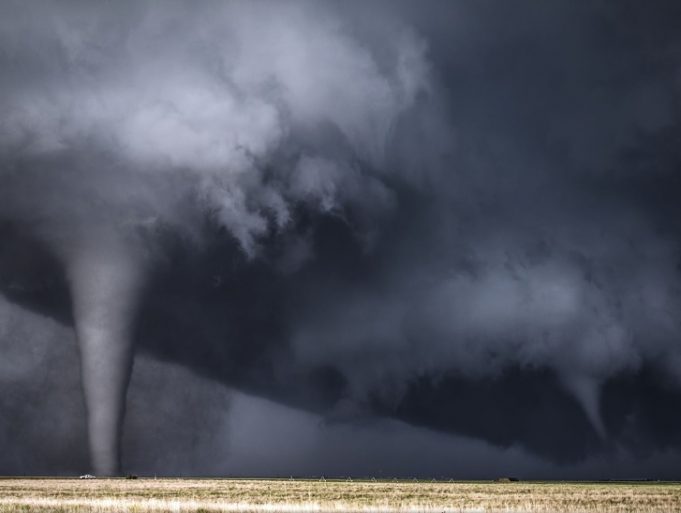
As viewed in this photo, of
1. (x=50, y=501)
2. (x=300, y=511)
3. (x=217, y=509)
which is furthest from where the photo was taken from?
(x=50, y=501)

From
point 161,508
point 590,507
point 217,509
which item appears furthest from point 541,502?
point 161,508

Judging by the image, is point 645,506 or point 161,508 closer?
point 161,508

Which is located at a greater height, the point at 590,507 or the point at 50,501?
the point at 50,501

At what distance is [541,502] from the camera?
48.2 meters

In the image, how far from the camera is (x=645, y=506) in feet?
148

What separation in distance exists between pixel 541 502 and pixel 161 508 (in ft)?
92.7

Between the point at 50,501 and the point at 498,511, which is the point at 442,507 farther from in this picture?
the point at 50,501

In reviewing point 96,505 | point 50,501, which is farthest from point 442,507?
point 50,501

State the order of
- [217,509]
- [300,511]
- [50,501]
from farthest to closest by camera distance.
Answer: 1. [50,501]
2. [217,509]
3. [300,511]

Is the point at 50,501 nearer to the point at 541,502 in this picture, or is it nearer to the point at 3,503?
the point at 3,503

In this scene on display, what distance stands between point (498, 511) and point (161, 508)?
21.8m

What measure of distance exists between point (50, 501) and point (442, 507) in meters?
29.6

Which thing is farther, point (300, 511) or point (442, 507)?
point (442, 507)

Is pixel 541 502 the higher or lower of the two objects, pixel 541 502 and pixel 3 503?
the lower
